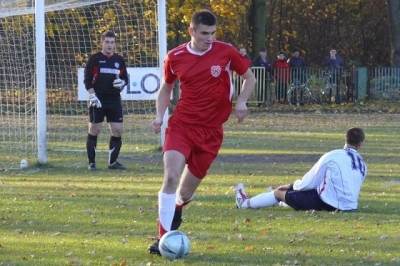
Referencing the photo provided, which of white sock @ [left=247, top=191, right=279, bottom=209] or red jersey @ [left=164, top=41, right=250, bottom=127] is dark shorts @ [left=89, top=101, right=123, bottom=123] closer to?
white sock @ [left=247, top=191, right=279, bottom=209]

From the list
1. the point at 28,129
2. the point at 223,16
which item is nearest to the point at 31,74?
the point at 28,129

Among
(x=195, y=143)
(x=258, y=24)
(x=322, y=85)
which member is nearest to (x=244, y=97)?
(x=195, y=143)

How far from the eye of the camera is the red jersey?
941 cm

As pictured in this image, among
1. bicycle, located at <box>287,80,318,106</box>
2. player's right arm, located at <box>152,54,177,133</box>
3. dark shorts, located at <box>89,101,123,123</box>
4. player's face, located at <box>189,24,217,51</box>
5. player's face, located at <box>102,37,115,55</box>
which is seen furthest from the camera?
bicycle, located at <box>287,80,318,106</box>

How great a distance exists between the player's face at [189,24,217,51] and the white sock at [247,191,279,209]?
10.2 feet

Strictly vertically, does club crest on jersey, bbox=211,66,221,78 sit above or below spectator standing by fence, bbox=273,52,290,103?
above

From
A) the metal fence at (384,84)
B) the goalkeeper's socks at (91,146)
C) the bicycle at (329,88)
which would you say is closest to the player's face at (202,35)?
the goalkeeper's socks at (91,146)

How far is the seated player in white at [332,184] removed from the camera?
1170 cm

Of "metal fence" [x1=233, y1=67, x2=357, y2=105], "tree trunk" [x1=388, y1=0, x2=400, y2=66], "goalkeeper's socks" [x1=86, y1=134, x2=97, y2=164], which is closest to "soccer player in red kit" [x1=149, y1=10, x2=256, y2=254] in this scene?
"goalkeeper's socks" [x1=86, y1=134, x2=97, y2=164]

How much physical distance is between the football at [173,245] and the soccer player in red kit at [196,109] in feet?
0.75

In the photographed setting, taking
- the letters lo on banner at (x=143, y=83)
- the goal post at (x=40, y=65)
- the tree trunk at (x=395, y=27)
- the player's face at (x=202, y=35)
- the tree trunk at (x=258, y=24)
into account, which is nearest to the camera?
the player's face at (x=202, y=35)

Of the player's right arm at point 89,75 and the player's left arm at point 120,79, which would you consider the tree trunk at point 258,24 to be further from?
the player's right arm at point 89,75

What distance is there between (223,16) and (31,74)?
955 inches

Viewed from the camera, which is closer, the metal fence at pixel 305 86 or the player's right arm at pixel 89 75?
the player's right arm at pixel 89 75
